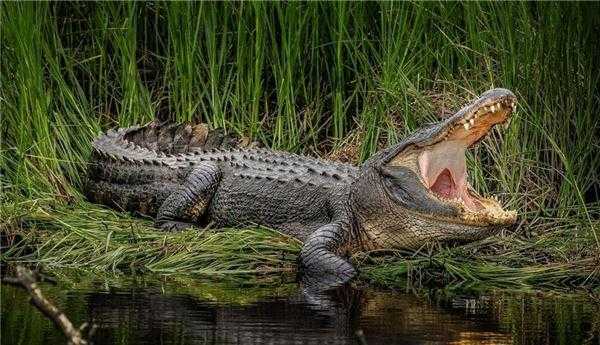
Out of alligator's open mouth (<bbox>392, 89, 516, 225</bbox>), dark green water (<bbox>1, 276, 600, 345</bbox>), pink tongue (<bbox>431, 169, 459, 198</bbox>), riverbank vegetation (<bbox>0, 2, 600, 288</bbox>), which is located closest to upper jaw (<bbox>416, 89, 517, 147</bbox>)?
alligator's open mouth (<bbox>392, 89, 516, 225</bbox>)

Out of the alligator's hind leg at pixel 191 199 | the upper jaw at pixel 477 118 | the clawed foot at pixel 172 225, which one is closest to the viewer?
the upper jaw at pixel 477 118

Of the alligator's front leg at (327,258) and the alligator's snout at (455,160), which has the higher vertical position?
the alligator's snout at (455,160)

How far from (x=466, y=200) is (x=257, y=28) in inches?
99.8

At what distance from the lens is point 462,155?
25.1 feet

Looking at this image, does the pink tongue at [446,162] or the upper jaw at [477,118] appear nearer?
the upper jaw at [477,118]

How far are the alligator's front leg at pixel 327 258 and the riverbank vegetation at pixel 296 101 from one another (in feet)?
0.46

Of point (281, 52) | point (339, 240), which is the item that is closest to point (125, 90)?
point (281, 52)

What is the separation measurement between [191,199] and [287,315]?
10.3 feet

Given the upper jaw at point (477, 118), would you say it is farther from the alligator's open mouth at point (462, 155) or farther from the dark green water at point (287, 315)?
the dark green water at point (287, 315)

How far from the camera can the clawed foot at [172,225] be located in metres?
8.47

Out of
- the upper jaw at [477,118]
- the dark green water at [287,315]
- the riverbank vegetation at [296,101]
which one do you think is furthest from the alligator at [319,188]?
the dark green water at [287,315]

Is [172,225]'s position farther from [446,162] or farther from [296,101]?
[446,162]

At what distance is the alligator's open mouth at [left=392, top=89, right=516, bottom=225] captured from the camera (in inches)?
280

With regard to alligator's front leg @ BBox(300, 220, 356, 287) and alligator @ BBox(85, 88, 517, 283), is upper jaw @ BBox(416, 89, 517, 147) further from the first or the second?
alligator's front leg @ BBox(300, 220, 356, 287)
